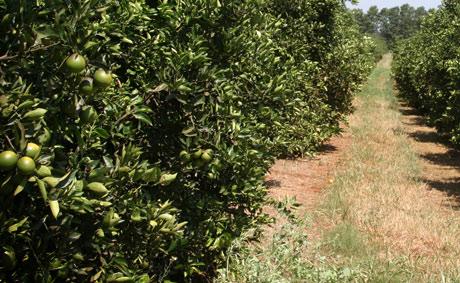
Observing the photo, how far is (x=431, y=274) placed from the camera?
476 centimetres

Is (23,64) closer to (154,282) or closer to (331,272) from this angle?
(154,282)

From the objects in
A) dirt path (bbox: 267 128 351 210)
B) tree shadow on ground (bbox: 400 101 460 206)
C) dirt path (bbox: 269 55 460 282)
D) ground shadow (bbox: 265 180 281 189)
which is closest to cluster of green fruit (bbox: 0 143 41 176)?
dirt path (bbox: 269 55 460 282)

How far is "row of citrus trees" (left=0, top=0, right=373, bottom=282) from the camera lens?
6.93 feet

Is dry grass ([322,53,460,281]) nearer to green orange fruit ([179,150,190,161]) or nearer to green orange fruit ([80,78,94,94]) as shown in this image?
green orange fruit ([179,150,190,161])

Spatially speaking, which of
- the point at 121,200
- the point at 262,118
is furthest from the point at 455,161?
the point at 121,200

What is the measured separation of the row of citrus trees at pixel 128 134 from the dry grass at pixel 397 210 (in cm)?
231

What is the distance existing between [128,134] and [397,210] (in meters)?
5.44

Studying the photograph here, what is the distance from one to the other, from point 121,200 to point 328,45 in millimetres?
8878

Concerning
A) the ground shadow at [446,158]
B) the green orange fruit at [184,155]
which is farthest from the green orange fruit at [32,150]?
the ground shadow at [446,158]

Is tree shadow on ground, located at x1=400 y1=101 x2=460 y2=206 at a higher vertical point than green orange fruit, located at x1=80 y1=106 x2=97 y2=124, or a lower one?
lower

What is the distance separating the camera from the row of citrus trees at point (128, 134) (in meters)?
2.11

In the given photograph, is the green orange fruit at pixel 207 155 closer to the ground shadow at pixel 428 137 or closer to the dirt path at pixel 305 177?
the dirt path at pixel 305 177

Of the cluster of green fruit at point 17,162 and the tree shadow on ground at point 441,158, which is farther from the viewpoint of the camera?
the tree shadow on ground at point 441,158

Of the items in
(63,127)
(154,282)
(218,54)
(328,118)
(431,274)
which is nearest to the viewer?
(63,127)
